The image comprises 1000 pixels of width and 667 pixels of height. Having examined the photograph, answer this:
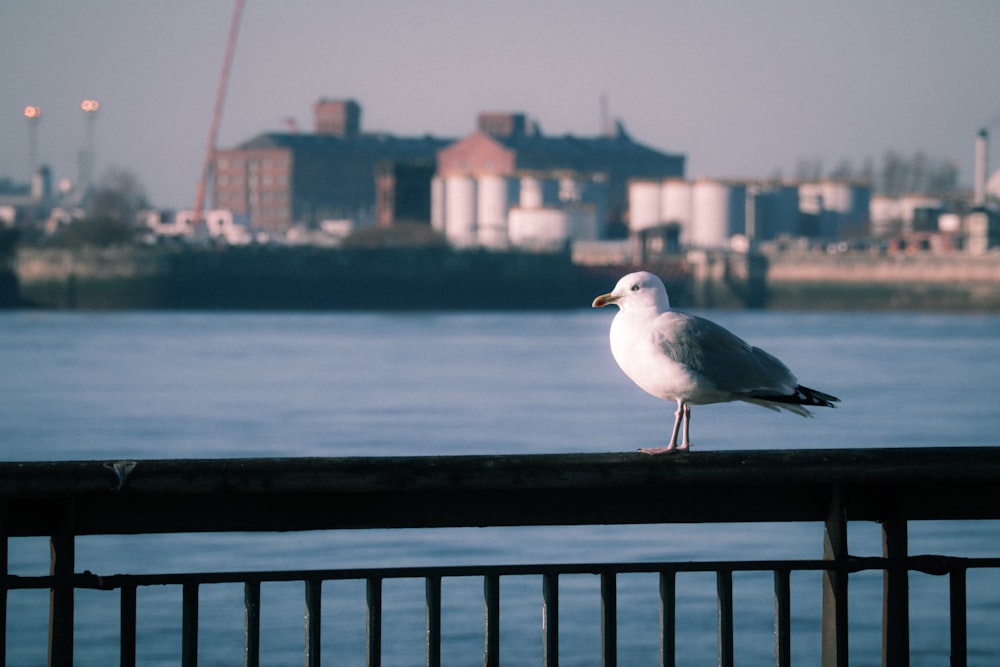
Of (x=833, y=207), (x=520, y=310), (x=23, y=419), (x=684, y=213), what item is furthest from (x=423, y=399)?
(x=833, y=207)

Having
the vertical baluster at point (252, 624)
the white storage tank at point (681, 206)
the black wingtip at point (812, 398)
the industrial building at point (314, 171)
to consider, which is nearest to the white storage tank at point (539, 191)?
the white storage tank at point (681, 206)

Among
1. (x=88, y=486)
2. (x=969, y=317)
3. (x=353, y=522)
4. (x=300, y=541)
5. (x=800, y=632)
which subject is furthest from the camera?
(x=969, y=317)

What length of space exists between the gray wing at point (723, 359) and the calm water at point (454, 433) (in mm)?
392

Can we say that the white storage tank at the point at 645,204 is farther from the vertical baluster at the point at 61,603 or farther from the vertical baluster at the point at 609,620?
the vertical baluster at the point at 61,603

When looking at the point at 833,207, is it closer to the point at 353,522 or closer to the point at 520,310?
the point at 520,310

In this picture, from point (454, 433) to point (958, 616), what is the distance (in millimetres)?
23984

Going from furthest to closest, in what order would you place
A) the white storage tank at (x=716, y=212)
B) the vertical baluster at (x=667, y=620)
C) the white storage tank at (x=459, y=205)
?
1. the white storage tank at (x=459, y=205)
2. the white storage tank at (x=716, y=212)
3. the vertical baluster at (x=667, y=620)

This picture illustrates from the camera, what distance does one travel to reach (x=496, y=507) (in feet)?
12.0

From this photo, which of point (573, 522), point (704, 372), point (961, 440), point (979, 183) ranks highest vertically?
point (979, 183)

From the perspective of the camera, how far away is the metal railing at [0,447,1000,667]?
11.4 feet

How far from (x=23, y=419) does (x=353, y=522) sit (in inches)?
1116

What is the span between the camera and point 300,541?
15.2 meters

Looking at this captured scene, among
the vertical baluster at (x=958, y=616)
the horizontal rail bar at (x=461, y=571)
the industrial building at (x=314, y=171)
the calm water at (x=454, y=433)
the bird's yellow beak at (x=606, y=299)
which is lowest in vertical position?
the calm water at (x=454, y=433)

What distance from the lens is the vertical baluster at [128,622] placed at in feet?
11.4
